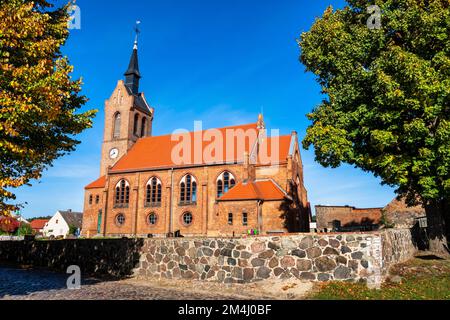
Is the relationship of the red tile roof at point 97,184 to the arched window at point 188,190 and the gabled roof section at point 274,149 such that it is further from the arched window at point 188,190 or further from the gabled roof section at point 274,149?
the gabled roof section at point 274,149

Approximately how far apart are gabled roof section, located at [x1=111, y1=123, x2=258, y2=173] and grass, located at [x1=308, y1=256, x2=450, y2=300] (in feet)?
84.3

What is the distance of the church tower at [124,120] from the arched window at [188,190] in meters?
12.9

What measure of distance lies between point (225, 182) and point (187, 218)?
6258mm

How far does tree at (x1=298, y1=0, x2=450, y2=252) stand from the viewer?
13.6 meters

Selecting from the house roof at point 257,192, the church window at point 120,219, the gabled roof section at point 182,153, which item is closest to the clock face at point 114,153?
the gabled roof section at point 182,153

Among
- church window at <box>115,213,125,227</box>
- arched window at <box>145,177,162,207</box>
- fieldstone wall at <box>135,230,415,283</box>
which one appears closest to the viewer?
fieldstone wall at <box>135,230,415,283</box>

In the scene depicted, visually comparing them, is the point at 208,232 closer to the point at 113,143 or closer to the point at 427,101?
the point at 113,143

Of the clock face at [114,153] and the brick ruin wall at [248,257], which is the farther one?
the clock face at [114,153]

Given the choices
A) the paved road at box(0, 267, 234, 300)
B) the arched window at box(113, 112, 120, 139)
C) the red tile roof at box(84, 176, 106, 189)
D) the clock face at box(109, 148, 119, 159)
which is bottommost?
the paved road at box(0, 267, 234, 300)

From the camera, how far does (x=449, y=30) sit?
14672mm

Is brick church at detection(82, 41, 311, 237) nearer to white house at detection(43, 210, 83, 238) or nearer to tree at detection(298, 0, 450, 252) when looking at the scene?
tree at detection(298, 0, 450, 252)

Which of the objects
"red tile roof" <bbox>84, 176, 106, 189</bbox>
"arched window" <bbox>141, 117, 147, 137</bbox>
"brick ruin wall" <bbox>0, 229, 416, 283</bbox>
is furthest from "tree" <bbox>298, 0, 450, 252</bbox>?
"arched window" <bbox>141, 117, 147, 137</bbox>

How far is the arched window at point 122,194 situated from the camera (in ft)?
144
